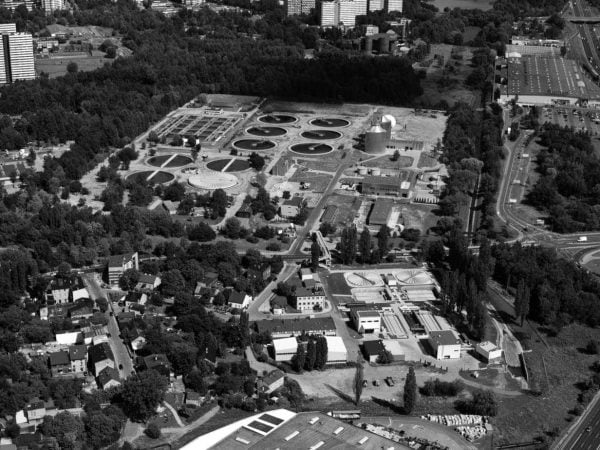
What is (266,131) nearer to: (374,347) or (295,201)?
(295,201)

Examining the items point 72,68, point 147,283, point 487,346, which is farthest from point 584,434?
point 72,68

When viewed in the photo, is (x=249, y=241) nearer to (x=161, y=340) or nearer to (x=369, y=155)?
(x=161, y=340)

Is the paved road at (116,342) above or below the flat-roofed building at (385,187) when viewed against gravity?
below

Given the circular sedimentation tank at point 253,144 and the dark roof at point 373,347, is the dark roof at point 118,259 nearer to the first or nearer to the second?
the dark roof at point 373,347

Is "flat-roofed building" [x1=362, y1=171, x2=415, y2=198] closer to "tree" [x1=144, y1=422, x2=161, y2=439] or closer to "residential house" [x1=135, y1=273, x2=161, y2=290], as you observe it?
"residential house" [x1=135, y1=273, x2=161, y2=290]

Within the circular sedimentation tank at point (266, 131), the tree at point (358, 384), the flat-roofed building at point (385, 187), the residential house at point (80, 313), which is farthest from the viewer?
the circular sedimentation tank at point (266, 131)

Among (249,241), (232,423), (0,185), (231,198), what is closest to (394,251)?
(249,241)

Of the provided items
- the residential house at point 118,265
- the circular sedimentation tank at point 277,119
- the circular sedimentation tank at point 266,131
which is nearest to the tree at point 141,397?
the residential house at point 118,265
